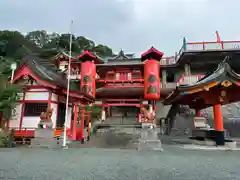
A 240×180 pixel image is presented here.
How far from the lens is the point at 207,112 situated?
66.3 ft

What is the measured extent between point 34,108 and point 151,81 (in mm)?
14094

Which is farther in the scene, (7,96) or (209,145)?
(7,96)

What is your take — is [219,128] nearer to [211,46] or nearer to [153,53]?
[153,53]

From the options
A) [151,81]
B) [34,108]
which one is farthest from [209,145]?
[151,81]

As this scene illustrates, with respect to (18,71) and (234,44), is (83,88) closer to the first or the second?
(18,71)

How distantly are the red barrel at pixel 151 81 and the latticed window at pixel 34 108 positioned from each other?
12973 millimetres

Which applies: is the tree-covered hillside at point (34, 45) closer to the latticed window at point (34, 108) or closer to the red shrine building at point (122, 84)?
the red shrine building at point (122, 84)

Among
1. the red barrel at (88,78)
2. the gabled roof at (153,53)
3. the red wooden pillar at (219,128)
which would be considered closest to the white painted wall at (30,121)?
the red barrel at (88,78)

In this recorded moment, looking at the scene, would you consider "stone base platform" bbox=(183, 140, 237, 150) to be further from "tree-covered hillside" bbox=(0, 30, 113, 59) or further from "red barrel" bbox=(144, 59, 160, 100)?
"tree-covered hillside" bbox=(0, 30, 113, 59)

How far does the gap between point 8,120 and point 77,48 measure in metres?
42.4

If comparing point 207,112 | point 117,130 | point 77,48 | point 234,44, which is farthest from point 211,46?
point 77,48

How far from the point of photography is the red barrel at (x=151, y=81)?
2194 cm

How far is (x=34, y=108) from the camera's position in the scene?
41.1 feet

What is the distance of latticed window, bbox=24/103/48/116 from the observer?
40.8 ft
